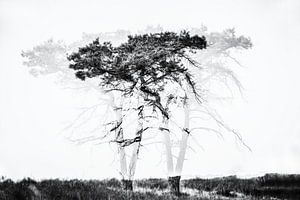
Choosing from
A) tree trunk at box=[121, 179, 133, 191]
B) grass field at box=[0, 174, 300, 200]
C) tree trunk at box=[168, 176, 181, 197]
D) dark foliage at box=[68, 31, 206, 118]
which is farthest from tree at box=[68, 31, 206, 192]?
tree trunk at box=[168, 176, 181, 197]

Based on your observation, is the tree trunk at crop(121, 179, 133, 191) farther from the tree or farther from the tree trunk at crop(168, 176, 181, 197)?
the tree

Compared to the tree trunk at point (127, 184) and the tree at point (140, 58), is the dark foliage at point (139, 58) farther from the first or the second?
the tree trunk at point (127, 184)

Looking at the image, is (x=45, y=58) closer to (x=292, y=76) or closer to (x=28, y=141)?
(x=28, y=141)

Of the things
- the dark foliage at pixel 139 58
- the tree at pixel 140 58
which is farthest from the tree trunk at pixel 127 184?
the dark foliage at pixel 139 58

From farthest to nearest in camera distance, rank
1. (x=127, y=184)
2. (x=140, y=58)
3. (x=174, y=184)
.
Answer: (x=174, y=184)
(x=127, y=184)
(x=140, y=58)

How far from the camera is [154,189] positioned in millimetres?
16969

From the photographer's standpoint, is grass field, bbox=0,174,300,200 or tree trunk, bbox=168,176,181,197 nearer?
grass field, bbox=0,174,300,200

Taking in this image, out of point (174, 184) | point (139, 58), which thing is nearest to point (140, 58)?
point (139, 58)

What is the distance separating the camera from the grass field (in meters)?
11.3

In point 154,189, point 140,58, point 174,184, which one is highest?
point 140,58

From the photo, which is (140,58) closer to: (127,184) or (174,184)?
(127,184)

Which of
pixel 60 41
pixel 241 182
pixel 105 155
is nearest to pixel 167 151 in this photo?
pixel 241 182

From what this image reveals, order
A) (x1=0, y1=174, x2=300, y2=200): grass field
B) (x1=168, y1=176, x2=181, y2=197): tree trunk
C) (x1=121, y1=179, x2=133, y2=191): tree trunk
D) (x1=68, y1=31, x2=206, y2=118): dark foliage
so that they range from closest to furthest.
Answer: (x1=0, y1=174, x2=300, y2=200): grass field → (x1=68, y1=31, x2=206, y2=118): dark foliage → (x1=121, y1=179, x2=133, y2=191): tree trunk → (x1=168, y1=176, x2=181, y2=197): tree trunk

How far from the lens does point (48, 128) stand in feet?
184
